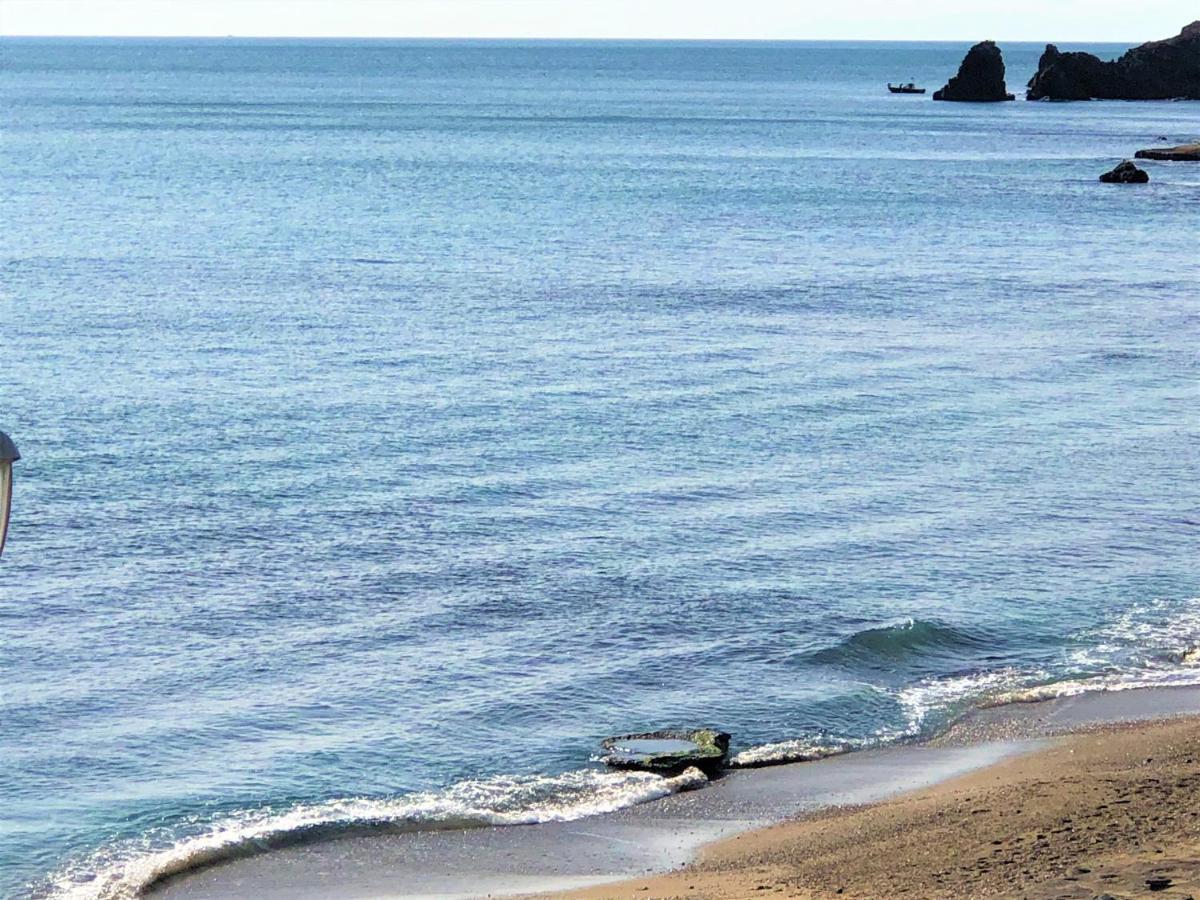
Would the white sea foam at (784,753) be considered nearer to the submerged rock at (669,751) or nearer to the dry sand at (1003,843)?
the submerged rock at (669,751)

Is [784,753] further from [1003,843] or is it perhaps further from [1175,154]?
[1175,154]

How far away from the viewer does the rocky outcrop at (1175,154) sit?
11675 centimetres

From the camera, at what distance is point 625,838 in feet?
66.0

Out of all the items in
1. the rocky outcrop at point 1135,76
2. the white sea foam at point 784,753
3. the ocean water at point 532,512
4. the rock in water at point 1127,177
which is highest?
the rocky outcrop at point 1135,76

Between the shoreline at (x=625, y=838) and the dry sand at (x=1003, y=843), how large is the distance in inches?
15.8

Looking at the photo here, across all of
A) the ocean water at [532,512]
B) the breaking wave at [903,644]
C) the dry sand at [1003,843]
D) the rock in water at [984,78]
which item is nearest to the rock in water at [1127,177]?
the ocean water at [532,512]

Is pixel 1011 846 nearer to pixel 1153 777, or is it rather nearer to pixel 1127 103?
pixel 1153 777

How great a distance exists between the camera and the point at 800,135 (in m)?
143

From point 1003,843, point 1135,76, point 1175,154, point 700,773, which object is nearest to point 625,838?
point 700,773

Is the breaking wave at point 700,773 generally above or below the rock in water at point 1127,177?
below

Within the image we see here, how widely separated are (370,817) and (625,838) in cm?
318

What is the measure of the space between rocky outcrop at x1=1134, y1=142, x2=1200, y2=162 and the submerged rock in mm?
103379

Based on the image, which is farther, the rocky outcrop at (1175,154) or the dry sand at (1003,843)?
the rocky outcrop at (1175,154)

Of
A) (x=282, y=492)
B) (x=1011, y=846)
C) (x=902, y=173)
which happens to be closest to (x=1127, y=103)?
(x=902, y=173)
